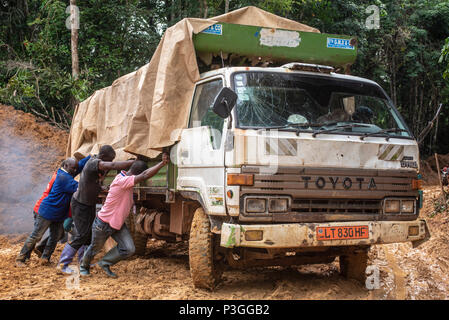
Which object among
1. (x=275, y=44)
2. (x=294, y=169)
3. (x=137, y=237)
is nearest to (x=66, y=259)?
(x=137, y=237)

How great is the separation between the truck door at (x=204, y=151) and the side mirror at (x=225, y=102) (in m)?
0.26

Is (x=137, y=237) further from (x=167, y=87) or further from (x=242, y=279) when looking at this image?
(x=167, y=87)

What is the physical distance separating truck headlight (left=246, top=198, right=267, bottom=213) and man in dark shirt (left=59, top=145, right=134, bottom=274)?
2477 mm

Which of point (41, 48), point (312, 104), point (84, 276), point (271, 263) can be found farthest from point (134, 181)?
point (41, 48)

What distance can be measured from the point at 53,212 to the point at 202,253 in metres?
2.94

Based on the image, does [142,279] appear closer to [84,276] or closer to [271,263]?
[84,276]

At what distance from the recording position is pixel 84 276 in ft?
20.0

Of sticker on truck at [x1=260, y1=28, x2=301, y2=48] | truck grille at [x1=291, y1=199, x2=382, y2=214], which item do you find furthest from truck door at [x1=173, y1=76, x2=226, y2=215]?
sticker on truck at [x1=260, y1=28, x2=301, y2=48]

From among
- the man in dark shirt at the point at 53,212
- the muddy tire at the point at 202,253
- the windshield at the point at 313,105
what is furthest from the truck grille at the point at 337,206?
the man in dark shirt at the point at 53,212

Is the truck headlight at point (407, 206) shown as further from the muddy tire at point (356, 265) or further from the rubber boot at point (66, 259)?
the rubber boot at point (66, 259)

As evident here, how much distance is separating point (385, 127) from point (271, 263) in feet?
6.25

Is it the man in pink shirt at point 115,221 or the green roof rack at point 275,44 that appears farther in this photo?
the man in pink shirt at point 115,221

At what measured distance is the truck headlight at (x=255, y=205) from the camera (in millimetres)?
4508

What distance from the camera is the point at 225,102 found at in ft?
15.0
